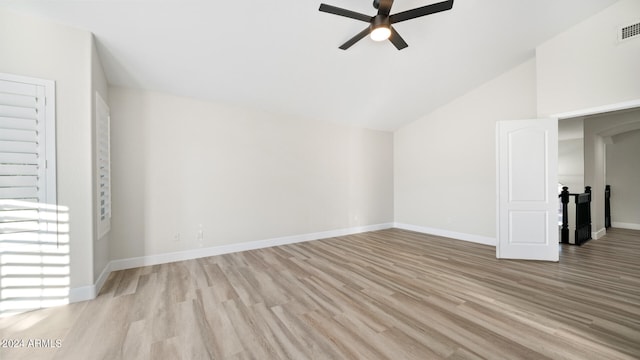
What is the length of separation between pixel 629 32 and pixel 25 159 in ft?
23.0

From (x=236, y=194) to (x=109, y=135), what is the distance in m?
1.92

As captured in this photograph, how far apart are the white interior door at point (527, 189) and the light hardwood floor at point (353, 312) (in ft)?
0.92

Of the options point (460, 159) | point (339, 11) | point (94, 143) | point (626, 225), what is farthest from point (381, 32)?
point (626, 225)

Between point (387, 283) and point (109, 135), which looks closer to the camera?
point (387, 283)

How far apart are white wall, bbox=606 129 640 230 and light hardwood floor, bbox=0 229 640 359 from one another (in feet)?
12.2

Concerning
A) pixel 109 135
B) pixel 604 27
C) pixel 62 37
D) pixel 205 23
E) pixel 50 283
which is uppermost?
pixel 604 27

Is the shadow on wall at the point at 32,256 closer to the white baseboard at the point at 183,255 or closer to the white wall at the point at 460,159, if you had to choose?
the white baseboard at the point at 183,255

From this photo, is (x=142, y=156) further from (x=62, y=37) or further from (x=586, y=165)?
(x=586, y=165)

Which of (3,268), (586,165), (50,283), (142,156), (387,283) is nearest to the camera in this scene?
(3,268)

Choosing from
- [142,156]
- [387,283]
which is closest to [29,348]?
[142,156]

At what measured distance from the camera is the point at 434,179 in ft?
18.6

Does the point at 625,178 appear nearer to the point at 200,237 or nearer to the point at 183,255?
the point at 200,237

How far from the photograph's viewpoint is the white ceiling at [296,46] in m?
2.61

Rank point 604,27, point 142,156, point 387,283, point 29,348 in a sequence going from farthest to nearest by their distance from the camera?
1. point 142,156
2. point 604,27
3. point 387,283
4. point 29,348
